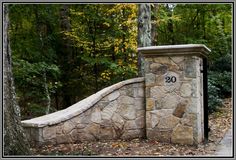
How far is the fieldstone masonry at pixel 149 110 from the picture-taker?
719 cm

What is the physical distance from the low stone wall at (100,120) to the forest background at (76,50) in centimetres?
503

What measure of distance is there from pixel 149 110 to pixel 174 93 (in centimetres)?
60

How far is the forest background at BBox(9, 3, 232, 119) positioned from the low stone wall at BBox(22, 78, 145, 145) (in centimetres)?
503

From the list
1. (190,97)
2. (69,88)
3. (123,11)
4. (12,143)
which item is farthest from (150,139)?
(123,11)

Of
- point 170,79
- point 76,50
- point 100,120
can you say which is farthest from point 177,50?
point 76,50

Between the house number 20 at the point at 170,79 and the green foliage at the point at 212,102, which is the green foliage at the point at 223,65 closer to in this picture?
the green foliage at the point at 212,102

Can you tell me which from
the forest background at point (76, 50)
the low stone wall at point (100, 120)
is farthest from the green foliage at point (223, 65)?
the low stone wall at point (100, 120)

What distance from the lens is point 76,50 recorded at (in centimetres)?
1494

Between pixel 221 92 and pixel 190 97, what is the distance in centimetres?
696

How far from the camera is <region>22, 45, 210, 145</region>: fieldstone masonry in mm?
7191

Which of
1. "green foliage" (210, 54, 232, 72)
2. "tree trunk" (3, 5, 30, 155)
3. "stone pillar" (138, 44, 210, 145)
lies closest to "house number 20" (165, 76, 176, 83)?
"stone pillar" (138, 44, 210, 145)

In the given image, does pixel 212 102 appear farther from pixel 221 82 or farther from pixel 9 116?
pixel 9 116

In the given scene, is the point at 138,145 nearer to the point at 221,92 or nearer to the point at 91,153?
the point at 91,153

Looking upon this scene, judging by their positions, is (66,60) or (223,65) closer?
(66,60)
